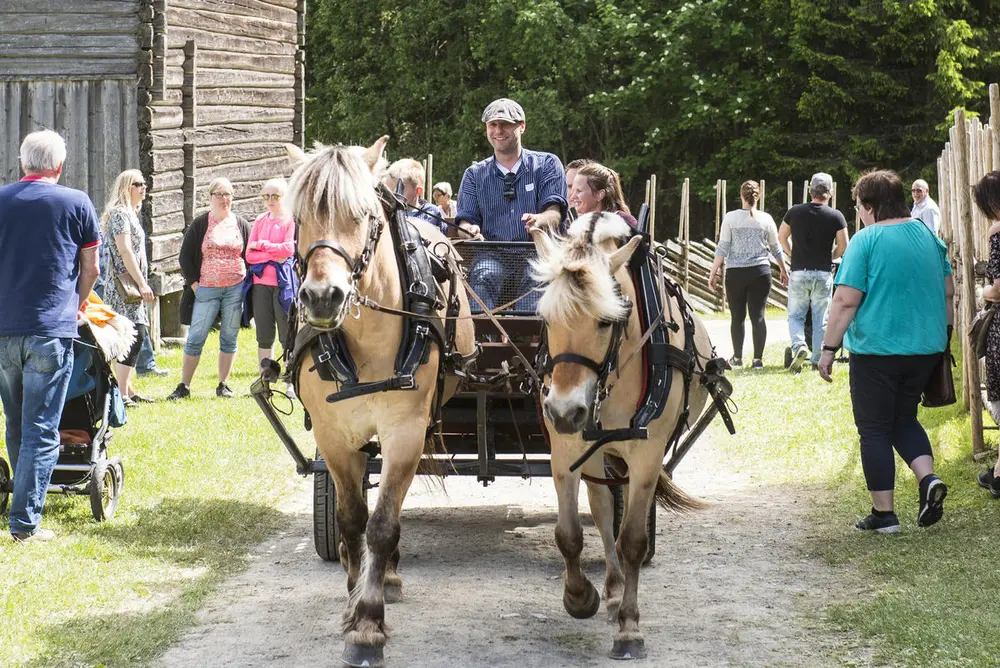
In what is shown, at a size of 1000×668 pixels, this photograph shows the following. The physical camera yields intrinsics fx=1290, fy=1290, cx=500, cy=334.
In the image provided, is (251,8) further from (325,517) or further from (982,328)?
(982,328)

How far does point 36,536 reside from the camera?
6.85 m

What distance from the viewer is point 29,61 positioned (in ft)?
50.1

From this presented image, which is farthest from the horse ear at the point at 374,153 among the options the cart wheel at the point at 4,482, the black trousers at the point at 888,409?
the cart wheel at the point at 4,482

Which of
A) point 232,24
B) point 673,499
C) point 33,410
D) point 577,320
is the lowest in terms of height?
point 673,499

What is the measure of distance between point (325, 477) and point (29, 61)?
34.9ft

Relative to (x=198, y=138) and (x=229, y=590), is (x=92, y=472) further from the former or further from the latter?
(x=198, y=138)

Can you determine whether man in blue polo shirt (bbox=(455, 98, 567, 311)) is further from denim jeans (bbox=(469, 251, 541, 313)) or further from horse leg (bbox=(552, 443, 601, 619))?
horse leg (bbox=(552, 443, 601, 619))

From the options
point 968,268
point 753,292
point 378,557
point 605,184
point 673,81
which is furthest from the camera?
point 673,81

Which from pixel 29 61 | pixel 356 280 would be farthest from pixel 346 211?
pixel 29 61

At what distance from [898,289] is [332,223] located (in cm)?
348

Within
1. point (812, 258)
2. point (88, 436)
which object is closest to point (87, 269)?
point (88, 436)

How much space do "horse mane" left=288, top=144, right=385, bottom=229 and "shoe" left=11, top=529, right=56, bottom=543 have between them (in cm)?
281

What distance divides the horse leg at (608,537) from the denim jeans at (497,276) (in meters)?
1.22

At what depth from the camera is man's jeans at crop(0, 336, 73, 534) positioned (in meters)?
6.77
